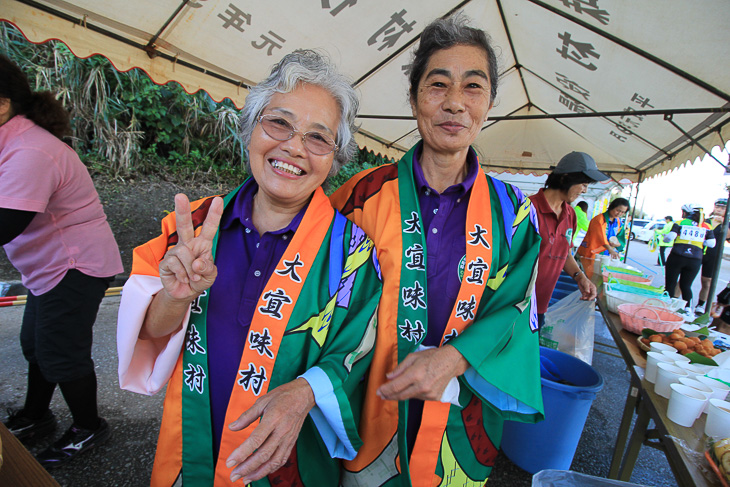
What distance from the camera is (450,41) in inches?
54.6

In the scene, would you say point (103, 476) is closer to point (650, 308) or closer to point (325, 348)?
point (325, 348)

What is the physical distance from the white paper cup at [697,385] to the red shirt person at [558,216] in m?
1.50

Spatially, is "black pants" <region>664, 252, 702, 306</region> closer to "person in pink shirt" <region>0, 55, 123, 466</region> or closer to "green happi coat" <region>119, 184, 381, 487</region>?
"green happi coat" <region>119, 184, 381, 487</region>

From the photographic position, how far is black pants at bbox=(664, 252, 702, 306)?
6.09m

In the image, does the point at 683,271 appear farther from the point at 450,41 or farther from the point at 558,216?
the point at 450,41

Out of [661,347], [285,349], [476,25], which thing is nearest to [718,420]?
[661,347]

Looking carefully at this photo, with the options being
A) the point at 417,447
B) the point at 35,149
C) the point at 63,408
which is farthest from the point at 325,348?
the point at 63,408

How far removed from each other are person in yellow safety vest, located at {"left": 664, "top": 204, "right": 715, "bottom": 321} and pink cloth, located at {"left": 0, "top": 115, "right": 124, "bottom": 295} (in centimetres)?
797

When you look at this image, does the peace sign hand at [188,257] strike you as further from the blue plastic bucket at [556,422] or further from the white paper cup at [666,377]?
the blue plastic bucket at [556,422]

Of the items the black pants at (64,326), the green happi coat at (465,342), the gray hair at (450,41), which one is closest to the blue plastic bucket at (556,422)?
the green happi coat at (465,342)

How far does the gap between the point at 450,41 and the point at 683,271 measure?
7.14m

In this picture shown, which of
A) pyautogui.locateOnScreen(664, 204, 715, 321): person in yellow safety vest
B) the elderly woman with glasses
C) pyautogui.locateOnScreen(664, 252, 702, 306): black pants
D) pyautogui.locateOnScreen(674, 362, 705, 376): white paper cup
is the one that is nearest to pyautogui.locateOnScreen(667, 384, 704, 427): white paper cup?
pyautogui.locateOnScreen(674, 362, 705, 376): white paper cup

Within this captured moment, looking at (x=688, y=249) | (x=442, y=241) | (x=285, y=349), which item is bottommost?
(x=285, y=349)

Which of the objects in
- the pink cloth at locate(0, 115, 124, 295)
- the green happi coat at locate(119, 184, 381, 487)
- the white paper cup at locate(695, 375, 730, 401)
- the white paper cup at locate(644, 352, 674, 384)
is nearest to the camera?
the green happi coat at locate(119, 184, 381, 487)
